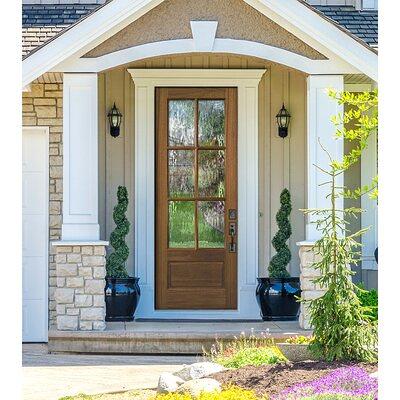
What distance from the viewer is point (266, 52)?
9.96m

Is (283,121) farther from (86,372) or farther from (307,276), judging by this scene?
(86,372)

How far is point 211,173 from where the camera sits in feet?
37.6

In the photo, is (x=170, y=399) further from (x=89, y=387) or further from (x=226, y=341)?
(x=226, y=341)

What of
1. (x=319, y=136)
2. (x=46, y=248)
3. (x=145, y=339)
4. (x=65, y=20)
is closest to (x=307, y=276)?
(x=319, y=136)

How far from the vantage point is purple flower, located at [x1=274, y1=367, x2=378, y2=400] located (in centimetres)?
596

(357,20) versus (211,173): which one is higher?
(357,20)

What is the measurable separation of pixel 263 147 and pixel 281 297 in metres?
1.98

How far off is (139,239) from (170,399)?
5.49 meters

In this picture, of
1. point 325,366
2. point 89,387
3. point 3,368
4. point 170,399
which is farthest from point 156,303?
point 3,368

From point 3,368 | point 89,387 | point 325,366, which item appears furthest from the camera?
point 89,387

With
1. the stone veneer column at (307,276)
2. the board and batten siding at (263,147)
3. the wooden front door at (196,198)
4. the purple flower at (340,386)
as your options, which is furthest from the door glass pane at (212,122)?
the purple flower at (340,386)

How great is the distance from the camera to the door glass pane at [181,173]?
37.5 feet

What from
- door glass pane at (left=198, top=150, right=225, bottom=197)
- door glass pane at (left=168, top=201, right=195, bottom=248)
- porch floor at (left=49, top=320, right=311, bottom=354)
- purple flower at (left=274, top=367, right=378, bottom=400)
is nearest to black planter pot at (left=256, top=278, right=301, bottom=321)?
porch floor at (left=49, top=320, right=311, bottom=354)

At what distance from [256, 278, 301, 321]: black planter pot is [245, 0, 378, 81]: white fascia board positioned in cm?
260
